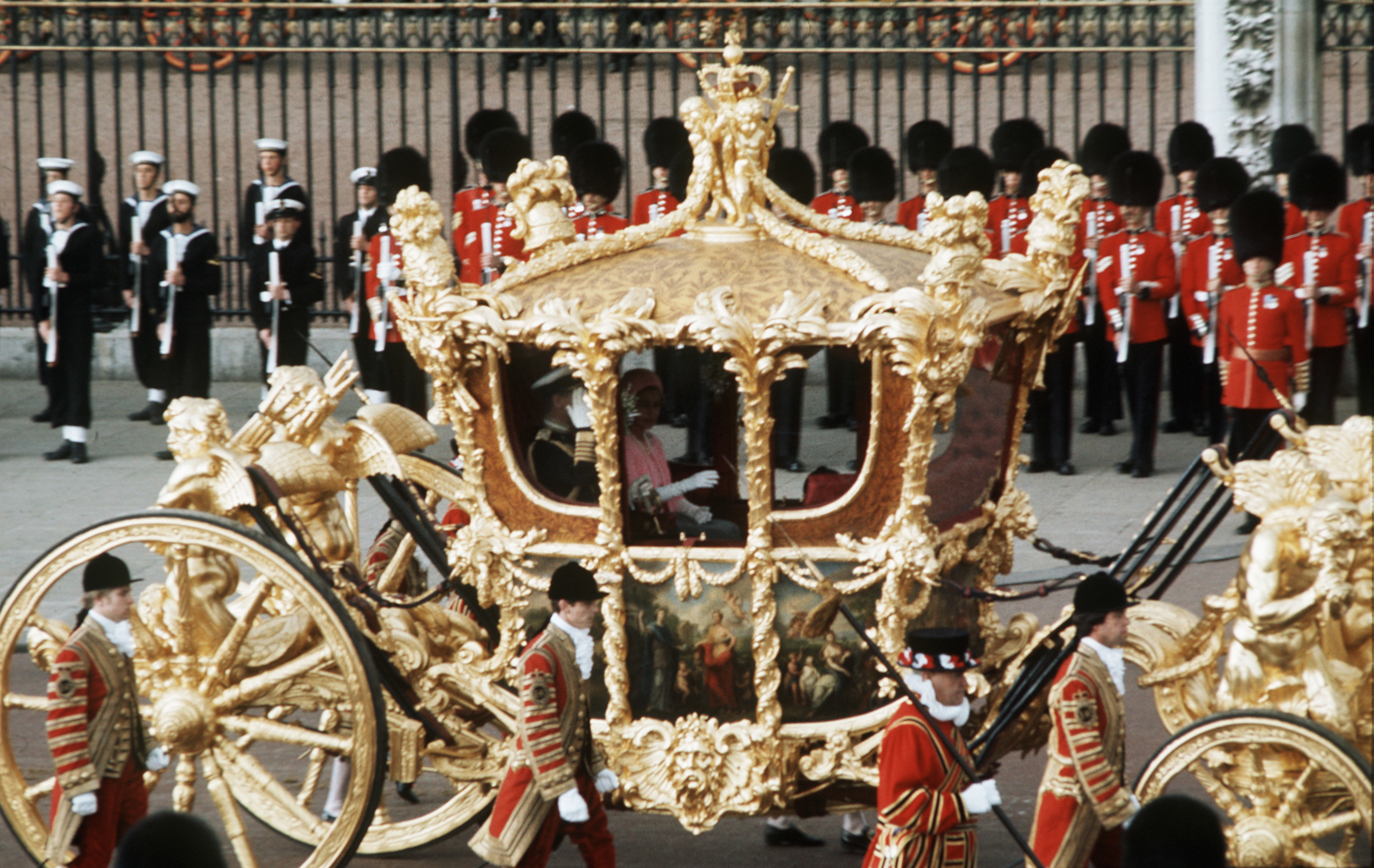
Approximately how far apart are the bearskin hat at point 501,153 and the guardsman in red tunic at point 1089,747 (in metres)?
7.00

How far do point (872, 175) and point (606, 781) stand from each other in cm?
700

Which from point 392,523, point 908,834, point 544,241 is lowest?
point 908,834

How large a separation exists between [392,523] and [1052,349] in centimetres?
239

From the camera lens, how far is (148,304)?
11.6m

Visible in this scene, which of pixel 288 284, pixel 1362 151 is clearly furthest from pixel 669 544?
pixel 1362 151

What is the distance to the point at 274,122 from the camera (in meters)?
18.7

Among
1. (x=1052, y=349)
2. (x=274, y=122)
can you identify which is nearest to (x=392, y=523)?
(x=1052, y=349)

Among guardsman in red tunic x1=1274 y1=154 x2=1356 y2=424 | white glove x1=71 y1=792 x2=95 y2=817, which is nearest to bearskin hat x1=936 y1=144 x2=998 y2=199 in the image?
guardsman in red tunic x1=1274 y1=154 x2=1356 y2=424

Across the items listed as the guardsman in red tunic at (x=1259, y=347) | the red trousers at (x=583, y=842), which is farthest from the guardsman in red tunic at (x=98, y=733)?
the guardsman in red tunic at (x=1259, y=347)

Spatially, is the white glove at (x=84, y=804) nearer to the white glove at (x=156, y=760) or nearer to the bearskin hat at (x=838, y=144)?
the white glove at (x=156, y=760)

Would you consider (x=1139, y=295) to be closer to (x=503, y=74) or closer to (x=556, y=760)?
(x=503, y=74)

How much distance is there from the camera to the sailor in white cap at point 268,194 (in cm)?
1158

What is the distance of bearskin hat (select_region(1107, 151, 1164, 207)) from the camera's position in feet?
35.7

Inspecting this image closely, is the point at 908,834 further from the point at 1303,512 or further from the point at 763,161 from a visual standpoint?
the point at 763,161
